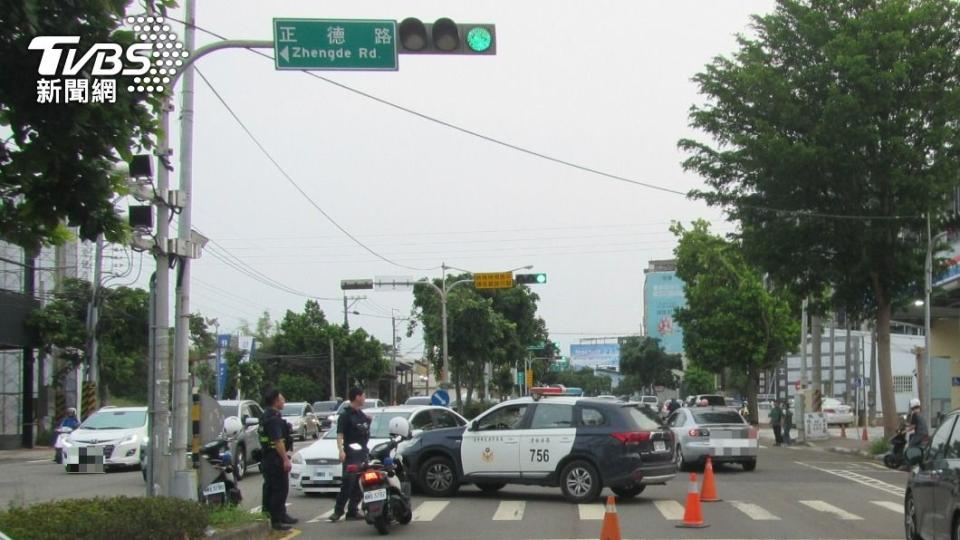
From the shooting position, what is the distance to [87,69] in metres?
7.73

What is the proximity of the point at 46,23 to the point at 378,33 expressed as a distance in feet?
19.5

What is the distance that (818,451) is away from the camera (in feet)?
115

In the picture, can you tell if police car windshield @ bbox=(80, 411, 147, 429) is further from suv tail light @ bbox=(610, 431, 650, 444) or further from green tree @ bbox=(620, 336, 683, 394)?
green tree @ bbox=(620, 336, 683, 394)

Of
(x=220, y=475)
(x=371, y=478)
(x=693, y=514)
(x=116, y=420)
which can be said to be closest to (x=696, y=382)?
(x=116, y=420)

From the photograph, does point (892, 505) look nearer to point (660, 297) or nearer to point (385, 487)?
point (385, 487)

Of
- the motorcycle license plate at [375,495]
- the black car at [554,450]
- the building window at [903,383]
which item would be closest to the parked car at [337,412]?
the motorcycle license plate at [375,495]

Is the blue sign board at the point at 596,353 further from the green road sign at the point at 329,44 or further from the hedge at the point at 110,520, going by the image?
the hedge at the point at 110,520

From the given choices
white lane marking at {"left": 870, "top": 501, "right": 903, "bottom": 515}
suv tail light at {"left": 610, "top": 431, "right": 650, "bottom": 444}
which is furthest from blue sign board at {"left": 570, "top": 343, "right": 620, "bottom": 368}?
suv tail light at {"left": 610, "top": 431, "right": 650, "bottom": 444}

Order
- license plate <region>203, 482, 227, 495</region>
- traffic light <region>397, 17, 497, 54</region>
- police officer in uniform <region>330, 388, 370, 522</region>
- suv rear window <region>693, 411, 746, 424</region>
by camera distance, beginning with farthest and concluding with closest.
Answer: suv rear window <region>693, 411, 746, 424</region>, police officer in uniform <region>330, 388, 370, 522</region>, license plate <region>203, 482, 227, 495</region>, traffic light <region>397, 17, 497, 54</region>

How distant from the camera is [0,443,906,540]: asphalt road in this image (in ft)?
45.6

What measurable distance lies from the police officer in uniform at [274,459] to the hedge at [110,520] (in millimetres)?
2166

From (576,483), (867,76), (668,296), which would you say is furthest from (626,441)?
(668,296)

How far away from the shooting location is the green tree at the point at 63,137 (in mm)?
7461

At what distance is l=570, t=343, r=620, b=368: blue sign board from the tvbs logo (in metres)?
116
